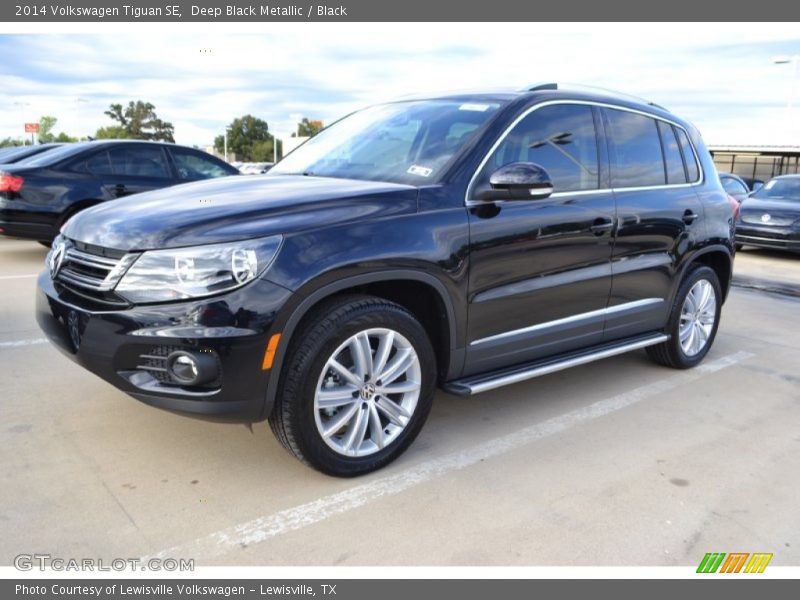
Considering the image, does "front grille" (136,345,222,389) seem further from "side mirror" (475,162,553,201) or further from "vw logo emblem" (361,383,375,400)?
"side mirror" (475,162,553,201)

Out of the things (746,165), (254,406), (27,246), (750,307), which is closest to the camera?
(254,406)

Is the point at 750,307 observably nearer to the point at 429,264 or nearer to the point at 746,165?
the point at 429,264

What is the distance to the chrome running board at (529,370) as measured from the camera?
Answer: 3.48 metres

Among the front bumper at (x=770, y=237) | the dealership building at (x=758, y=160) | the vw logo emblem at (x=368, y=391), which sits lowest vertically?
the vw logo emblem at (x=368, y=391)

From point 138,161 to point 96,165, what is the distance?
1.80 feet

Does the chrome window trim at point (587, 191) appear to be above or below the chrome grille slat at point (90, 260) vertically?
above

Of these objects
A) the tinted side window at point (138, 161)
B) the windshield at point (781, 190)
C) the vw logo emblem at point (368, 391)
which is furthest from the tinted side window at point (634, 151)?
the windshield at point (781, 190)

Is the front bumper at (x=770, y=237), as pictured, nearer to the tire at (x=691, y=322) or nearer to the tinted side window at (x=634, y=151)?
the tire at (x=691, y=322)

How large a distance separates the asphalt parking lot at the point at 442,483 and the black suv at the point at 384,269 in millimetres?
356

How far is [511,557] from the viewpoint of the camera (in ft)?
8.80

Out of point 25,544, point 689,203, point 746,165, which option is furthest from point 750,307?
point 746,165

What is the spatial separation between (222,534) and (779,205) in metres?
11.8

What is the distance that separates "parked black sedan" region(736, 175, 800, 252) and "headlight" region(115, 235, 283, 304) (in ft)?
35.8

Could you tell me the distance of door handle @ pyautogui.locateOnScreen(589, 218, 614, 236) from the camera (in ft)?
13.2
